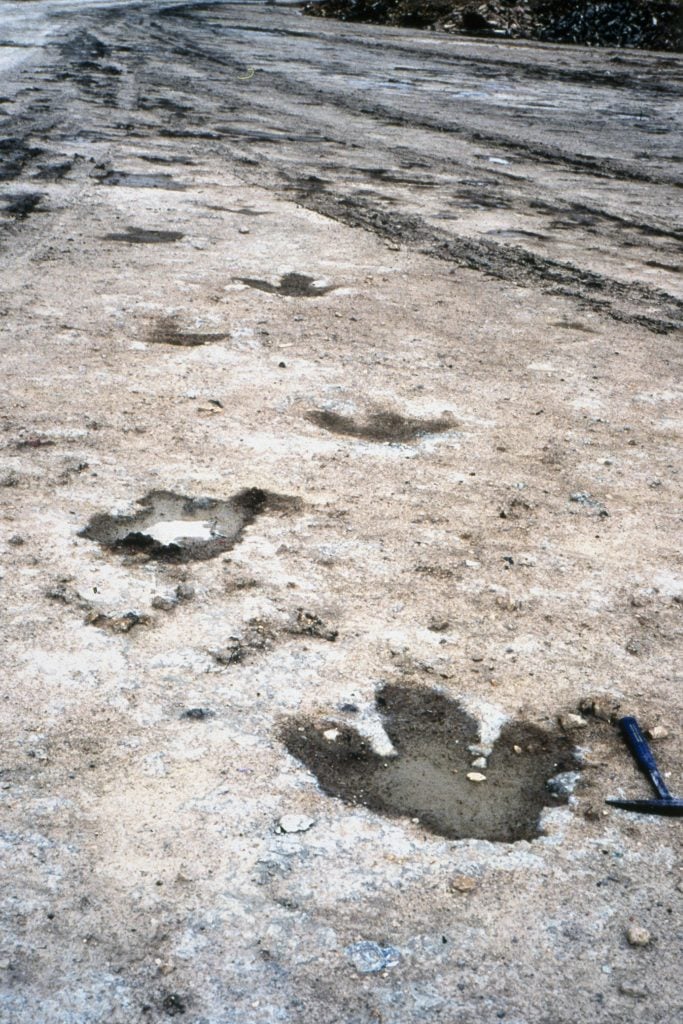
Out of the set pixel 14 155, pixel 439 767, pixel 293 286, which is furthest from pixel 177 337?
pixel 14 155

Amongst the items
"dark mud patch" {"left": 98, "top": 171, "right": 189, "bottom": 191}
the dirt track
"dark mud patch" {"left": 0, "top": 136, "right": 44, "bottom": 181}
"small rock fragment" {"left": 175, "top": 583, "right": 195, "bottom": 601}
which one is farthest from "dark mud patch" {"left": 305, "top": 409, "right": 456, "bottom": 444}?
"dark mud patch" {"left": 0, "top": 136, "right": 44, "bottom": 181}

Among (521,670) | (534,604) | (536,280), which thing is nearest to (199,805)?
(521,670)

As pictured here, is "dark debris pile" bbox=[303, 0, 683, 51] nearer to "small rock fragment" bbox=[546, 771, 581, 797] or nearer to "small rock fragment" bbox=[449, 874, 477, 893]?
"small rock fragment" bbox=[546, 771, 581, 797]

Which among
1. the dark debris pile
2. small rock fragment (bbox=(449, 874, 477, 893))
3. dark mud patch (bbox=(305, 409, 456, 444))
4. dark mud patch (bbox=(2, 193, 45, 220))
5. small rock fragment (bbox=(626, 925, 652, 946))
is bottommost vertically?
small rock fragment (bbox=(449, 874, 477, 893))

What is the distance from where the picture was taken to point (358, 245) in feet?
21.5

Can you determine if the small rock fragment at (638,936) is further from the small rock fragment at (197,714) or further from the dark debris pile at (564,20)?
the dark debris pile at (564,20)

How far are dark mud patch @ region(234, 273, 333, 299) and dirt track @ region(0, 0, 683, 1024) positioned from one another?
4 centimetres

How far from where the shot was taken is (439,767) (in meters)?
2.45

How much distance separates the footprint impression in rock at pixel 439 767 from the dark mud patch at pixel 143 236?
4624 mm

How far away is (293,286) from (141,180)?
288 centimetres

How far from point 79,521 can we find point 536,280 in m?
3.81

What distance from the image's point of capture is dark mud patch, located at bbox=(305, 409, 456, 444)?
4082 mm

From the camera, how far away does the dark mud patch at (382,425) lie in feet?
13.4

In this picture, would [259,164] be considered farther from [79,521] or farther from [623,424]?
[79,521]
